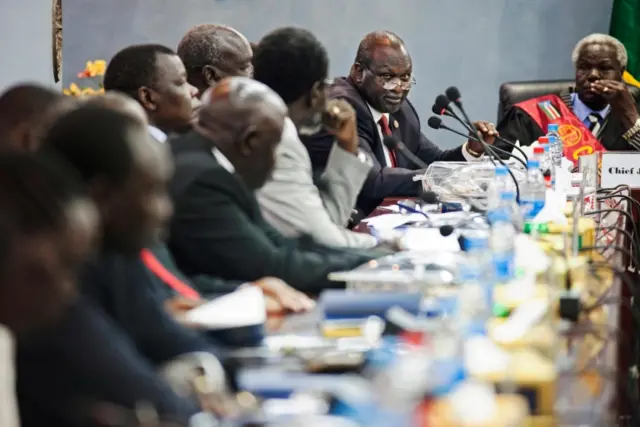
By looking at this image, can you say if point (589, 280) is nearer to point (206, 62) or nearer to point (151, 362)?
point (151, 362)

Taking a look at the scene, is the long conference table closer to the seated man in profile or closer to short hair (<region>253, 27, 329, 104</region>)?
short hair (<region>253, 27, 329, 104</region>)

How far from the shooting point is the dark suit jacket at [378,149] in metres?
4.34

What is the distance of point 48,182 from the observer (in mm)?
1543

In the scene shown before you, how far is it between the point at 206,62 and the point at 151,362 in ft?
7.96

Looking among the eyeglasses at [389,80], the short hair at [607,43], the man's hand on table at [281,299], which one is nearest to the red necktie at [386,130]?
the eyeglasses at [389,80]

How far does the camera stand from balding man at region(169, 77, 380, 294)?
2797 millimetres

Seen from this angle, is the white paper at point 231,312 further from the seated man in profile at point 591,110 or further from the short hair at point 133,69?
the seated man in profile at point 591,110

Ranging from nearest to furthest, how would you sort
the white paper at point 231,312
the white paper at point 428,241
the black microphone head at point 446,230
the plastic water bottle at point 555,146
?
Answer: the white paper at point 231,312, the white paper at point 428,241, the black microphone head at point 446,230, the plastic water bottle at point 555,146

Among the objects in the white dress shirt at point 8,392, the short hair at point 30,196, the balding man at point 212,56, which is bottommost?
the white dress shirt at point 8,392

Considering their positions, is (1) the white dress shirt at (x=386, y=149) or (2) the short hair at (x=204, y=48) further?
(1) the white dress shirt at (x=386, y=149)

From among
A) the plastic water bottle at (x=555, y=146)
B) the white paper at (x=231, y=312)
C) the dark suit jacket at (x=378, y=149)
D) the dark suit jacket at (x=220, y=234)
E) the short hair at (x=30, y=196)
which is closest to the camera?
the short hair at (x=30, y=196)

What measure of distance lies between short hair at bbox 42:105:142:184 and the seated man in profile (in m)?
3.77

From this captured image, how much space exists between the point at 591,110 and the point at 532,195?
2271 mm

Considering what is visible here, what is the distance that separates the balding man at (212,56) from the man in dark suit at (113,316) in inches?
91.3
